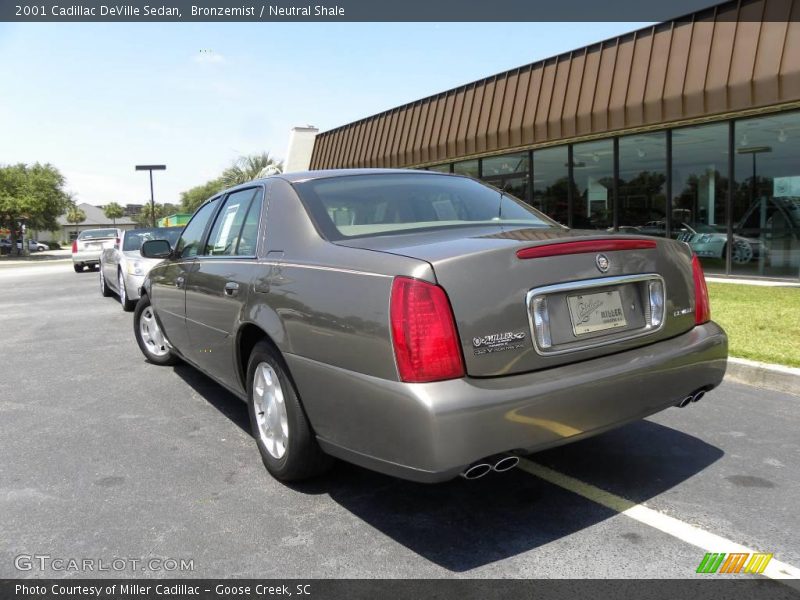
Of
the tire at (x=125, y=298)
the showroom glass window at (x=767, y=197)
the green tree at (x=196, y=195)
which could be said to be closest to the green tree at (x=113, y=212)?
the green tree at (x=196, y=195)

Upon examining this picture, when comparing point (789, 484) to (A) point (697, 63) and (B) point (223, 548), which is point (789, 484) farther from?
(A) point (697, 63)

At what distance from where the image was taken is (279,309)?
308cm

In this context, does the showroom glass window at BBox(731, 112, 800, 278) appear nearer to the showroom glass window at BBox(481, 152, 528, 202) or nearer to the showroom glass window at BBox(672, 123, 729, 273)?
the showroom glass window at BBox(672, 123, 729, 273)

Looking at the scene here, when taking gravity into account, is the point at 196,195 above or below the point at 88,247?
above

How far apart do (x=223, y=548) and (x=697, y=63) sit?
11113mm

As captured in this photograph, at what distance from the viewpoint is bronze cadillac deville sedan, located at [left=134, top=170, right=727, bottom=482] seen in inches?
94.9

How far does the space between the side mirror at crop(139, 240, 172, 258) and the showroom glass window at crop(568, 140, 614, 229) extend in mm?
10788

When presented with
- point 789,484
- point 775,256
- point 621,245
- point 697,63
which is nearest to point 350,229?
point 621,245

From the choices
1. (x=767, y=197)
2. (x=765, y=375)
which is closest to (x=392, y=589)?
(x=765, y=375)

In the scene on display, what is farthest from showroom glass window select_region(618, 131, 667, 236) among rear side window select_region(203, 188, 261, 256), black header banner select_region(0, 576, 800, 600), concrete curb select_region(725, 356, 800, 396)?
black header banner select_region(0, 576, 800, 600)

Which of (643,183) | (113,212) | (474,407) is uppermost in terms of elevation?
(113,212)

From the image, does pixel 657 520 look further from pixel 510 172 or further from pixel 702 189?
pixel 510 172

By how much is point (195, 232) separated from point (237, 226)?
3.27ft

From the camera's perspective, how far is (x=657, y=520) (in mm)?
2812
